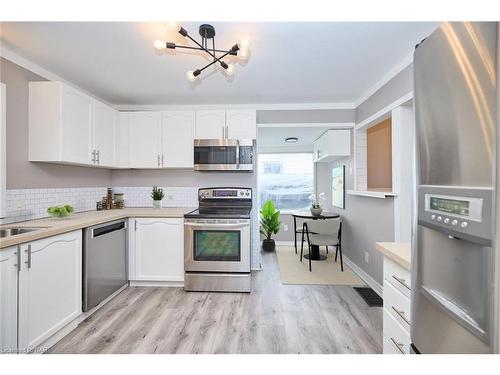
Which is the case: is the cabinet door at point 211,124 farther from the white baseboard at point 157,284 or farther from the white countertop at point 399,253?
the white countertop at point 399,253

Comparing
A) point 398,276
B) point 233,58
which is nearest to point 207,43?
point 233,58

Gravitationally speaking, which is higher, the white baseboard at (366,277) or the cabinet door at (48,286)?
the cabinet door at (48,286)

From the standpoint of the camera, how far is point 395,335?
1.19 m

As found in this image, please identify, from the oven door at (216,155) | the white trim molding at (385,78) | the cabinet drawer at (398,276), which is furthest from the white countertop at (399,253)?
the oven door at (216,155)

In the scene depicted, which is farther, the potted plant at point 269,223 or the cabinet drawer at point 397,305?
the potted plant at point 269,223

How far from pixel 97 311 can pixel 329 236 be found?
284 centimetres

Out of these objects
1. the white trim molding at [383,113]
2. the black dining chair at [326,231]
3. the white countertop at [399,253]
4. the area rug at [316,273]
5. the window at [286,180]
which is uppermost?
the white trim molding at [383,113]

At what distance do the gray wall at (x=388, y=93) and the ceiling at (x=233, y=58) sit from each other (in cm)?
14

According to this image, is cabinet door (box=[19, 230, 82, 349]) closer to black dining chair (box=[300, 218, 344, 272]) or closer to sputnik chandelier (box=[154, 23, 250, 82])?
sputnik chandelier (box=[154, 23, 250, 82])

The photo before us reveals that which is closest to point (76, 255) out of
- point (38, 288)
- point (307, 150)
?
point (38, 288)

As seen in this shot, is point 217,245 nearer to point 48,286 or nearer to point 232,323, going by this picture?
point 232,323

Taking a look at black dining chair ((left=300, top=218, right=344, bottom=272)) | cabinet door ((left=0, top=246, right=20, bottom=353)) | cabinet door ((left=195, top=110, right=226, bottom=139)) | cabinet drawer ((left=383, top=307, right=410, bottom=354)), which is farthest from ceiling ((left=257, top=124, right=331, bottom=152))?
cabinet door ((left=0, top=246, right=20, bottom=353))

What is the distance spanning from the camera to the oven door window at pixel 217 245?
2771 millimetres
